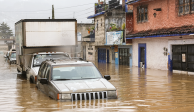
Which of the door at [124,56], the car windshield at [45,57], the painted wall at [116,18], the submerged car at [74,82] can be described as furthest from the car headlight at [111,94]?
the painted wall at [116,18]

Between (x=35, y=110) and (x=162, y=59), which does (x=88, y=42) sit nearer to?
(x=162, y=59)

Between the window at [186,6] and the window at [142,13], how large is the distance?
543 centimetres

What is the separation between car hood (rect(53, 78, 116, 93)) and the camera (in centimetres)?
913

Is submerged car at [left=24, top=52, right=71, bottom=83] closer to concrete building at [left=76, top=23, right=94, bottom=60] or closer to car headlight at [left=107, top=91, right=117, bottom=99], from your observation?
car headlight at [left=107, top=91, right=117, bottom=99]

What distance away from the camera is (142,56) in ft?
102

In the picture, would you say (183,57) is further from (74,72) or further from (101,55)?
(101,55)

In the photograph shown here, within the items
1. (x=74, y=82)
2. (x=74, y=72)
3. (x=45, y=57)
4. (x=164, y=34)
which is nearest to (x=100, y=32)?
(x=164, y=34)

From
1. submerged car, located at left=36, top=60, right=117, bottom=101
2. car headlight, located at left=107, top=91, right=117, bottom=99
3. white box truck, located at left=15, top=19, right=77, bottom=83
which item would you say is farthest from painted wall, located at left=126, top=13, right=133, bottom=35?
car headlight, located at left=107, top=91, right=117, bottom=99

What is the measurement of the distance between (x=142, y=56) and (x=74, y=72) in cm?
2118

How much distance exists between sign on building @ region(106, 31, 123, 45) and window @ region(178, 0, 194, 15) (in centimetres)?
1110

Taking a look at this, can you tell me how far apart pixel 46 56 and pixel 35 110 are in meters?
8.44

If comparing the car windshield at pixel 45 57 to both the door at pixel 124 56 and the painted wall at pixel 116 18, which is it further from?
the painted wall at pixel 116 18

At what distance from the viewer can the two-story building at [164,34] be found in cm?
2264

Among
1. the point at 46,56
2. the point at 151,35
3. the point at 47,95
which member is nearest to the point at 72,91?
the point at 47,95
